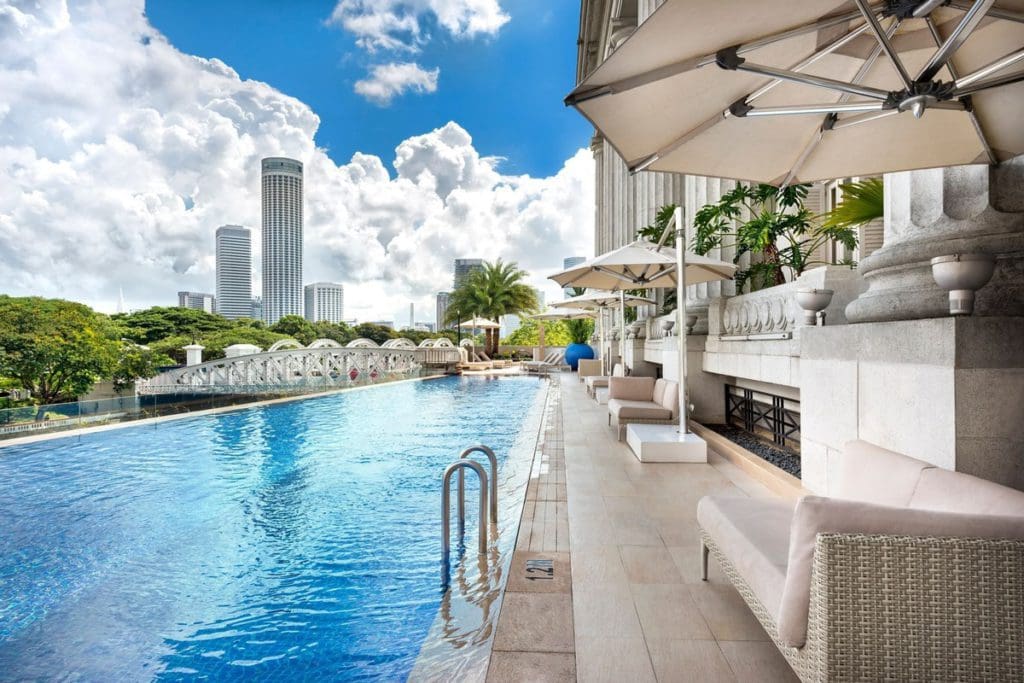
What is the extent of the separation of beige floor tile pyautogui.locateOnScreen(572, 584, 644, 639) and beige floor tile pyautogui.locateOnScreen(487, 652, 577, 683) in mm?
222

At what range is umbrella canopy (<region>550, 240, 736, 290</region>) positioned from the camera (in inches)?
285

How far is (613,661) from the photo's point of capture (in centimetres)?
220

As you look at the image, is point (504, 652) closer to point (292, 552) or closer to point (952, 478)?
point (952, 478)

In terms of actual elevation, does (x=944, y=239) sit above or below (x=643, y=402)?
above

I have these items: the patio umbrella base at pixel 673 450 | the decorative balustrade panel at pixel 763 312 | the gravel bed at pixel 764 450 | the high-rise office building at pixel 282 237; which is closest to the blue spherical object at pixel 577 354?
the gravel bed at pixel 764 450

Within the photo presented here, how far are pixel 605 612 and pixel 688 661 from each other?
0.48 m

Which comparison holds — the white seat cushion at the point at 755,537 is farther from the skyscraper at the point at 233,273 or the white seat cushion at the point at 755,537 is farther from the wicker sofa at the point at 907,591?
the skyscraper at the point at 233,273

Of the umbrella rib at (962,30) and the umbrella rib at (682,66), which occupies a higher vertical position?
the umbrella rib at (682,66)

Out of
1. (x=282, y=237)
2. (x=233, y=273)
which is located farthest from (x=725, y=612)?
(x=282, y=237)

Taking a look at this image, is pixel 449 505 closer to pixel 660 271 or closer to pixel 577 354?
pixel 660 271

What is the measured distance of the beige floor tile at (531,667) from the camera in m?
2.08

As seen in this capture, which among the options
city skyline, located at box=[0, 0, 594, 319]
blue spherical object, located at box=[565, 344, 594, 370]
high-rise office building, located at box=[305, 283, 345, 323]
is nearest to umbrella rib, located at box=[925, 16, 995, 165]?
blue spherical object, located at box=[565, 344, 594, 370]

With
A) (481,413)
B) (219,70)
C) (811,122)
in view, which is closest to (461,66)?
(219,70)

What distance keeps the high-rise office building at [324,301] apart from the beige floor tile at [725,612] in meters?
97.3
